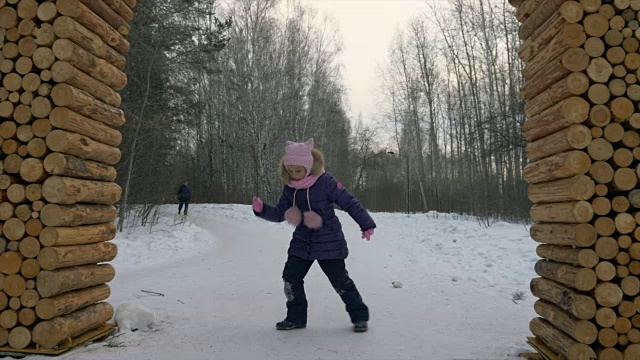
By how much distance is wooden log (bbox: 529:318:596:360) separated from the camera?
2672 mm

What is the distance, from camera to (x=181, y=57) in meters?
15.1

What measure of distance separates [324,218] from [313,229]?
0.52ft

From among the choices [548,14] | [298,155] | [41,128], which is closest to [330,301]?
[298,155]

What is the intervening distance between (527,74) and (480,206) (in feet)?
51.9

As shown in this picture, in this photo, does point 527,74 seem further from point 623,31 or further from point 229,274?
point 229,274

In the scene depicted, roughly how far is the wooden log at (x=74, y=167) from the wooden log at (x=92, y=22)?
1.16 meters

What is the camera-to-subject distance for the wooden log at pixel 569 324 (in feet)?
8.71

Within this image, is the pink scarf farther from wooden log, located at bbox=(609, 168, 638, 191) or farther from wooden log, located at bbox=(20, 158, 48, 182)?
wooden log, located at bbox=(609, 168, 638, 191)

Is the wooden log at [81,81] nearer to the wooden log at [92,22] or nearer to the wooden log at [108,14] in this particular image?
the wooden log at [92,22]

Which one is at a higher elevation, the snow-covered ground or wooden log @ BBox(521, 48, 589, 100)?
wooden log @ BBox(521, 48, 589, 100)

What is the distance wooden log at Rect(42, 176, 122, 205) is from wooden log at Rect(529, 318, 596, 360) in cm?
380

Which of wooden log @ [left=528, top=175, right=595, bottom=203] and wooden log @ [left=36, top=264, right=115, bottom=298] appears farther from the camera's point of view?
wooden log @ [left=36, top=264, right=115, bottom=298]

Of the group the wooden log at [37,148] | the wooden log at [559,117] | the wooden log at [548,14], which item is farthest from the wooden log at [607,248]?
the wooden log at [37,148]

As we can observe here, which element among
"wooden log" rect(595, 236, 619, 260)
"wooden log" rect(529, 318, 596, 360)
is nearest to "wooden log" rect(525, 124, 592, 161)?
"wooden log" rect(595, 236, 619, 260)
